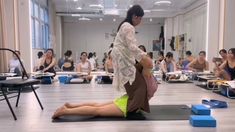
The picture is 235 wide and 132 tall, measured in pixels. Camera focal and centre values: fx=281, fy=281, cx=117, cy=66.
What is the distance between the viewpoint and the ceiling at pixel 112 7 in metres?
11.9

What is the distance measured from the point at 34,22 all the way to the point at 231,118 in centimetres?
956

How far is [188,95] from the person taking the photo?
5.85 metres

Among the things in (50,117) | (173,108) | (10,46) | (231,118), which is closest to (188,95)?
(173,108)

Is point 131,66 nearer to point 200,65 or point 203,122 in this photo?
point 203,122

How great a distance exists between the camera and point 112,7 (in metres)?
12.9

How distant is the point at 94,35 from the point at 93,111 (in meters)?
15.1

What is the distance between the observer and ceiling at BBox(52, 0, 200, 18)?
1190cm

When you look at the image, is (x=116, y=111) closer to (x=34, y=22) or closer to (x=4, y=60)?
(x=4, y=60)

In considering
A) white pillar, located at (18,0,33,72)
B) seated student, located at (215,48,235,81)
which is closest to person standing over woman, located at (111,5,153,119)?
seated student, located at (215,48,235,81)

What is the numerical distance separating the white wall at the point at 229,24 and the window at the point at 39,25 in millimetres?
6988

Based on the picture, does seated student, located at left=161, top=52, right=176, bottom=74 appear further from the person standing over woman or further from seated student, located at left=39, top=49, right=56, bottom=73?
the person standing over woman

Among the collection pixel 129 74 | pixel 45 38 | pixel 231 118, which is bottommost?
pixel 231 118

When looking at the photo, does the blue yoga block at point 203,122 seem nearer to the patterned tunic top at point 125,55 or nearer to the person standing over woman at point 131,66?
the person standing over woman at point 131,66

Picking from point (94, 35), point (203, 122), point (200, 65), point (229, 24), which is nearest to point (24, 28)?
point (200, 65)
